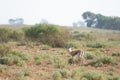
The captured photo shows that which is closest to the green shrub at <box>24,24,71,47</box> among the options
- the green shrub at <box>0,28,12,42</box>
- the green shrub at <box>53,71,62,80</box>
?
the green shrub at <box>0,28,12,42</box>

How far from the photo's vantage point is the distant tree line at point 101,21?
322 ft

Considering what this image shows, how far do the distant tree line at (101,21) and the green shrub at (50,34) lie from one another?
2525 inches

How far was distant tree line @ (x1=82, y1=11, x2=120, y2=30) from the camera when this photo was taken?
3865 inches

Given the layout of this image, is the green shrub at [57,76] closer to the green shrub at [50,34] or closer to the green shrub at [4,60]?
the green shrub at [4,60]

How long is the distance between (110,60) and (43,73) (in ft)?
18.6

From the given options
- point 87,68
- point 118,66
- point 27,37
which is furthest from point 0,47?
point 27,37

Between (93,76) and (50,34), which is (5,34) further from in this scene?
(93,76)

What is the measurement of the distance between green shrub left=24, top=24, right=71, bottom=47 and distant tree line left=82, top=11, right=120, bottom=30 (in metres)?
64.1

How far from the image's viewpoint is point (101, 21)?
337 feet

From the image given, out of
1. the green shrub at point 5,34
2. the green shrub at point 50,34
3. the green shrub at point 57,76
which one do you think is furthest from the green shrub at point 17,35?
the green shrub at point 57,76

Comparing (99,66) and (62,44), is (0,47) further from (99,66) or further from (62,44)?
(62,44)

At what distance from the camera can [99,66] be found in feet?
64.0

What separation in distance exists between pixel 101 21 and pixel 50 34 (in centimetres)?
7038

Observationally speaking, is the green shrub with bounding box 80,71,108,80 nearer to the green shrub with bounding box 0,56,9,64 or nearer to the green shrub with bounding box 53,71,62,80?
the green shrub with bounding box 53,71,62,80
